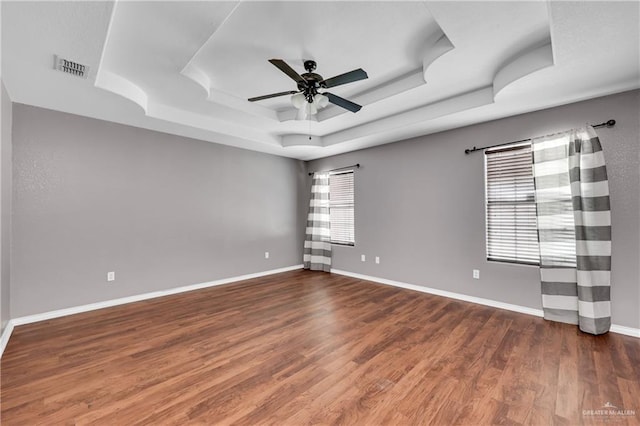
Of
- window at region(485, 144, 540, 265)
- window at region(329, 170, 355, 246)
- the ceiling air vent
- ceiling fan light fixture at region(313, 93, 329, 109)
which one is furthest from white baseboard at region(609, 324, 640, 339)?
the ceiling air vent

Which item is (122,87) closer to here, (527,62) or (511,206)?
(527,62)

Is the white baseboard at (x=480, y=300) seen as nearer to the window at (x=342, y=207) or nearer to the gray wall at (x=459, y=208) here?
the gray wall at (x=459, y=208)

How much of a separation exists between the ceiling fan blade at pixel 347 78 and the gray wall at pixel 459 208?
2.40 meters

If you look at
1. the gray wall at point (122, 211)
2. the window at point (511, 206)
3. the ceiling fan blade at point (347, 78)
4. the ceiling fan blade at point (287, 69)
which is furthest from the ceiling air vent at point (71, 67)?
the window at point (511, 206)

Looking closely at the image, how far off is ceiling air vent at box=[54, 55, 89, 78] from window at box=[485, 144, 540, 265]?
470cm

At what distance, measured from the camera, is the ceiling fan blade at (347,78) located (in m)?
2.25

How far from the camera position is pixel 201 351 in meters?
2.47

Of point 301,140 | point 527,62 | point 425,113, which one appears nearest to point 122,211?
point 301,140

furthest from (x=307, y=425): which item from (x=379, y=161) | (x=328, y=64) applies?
(x=379, y=161)

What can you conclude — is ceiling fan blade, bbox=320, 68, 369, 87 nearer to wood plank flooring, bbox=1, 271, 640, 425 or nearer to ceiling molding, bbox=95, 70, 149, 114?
ceiling molding, bbox=95, 70, 149, 114

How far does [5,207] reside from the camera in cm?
271

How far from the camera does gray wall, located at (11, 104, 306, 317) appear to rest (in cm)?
317

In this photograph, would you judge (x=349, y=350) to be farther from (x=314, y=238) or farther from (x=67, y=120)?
(x=67, y=120)

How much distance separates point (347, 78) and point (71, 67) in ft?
8.10
